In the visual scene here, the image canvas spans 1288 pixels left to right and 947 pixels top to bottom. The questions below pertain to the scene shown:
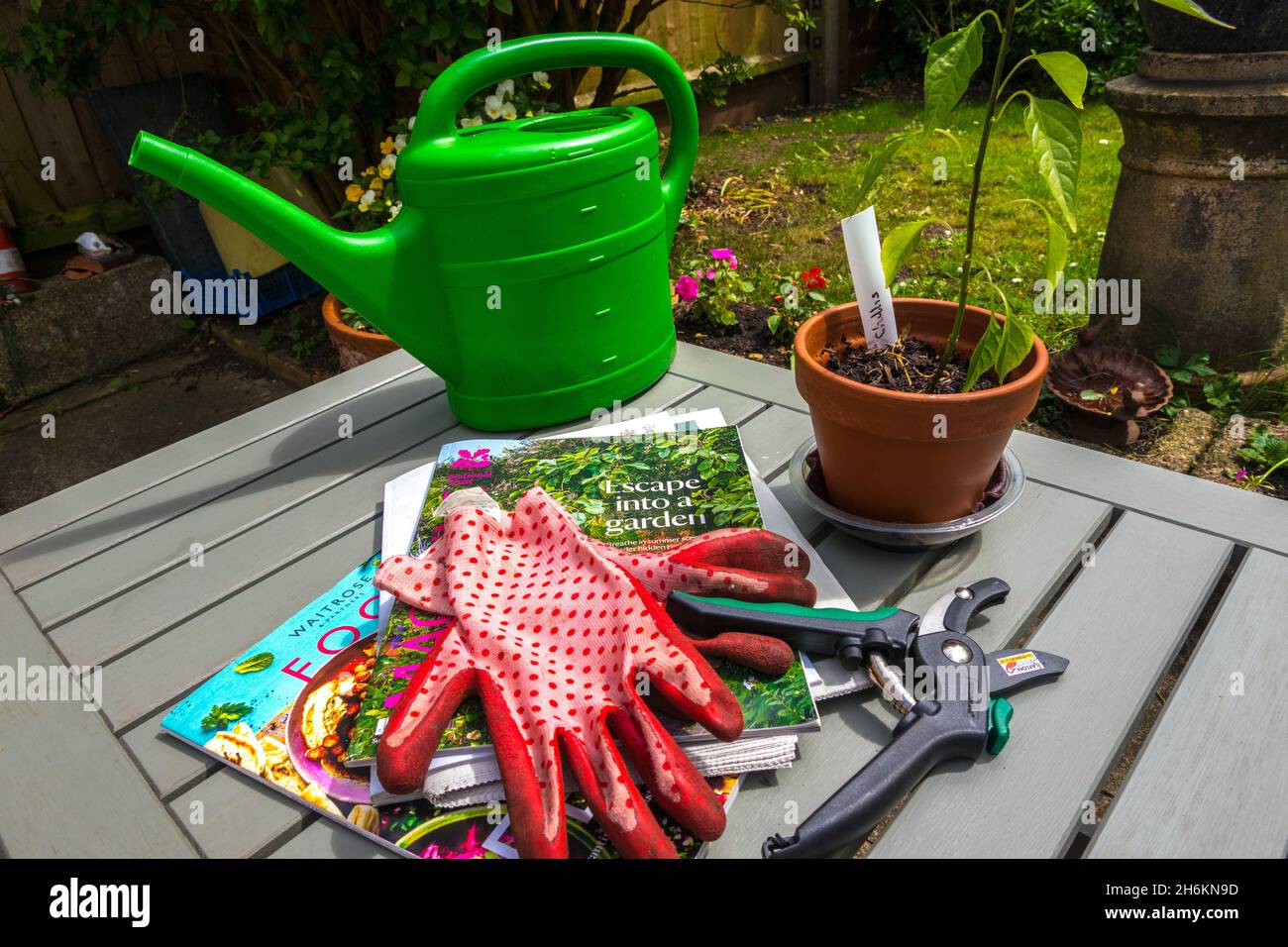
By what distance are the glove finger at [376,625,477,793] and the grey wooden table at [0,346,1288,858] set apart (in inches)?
2.2

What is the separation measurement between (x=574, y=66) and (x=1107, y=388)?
1.17 m

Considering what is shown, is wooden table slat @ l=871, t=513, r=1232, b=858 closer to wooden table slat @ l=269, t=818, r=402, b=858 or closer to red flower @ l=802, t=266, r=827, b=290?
wooden table slat @ l=269, t=818, r=402, b=858

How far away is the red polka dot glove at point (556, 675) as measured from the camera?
57 centimetres

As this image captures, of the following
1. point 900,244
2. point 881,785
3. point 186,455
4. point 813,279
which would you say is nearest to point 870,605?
point 881,785

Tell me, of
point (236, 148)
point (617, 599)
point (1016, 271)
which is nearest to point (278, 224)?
point (617, 599)

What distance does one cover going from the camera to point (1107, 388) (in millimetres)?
1607

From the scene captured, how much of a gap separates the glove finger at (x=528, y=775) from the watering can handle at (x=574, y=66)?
747 mm

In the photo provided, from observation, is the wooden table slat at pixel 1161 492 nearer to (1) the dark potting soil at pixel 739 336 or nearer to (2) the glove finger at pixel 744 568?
(2) the glove finger at pixel 744 568

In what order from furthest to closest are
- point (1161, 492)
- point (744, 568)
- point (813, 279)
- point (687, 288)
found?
point (813, 279) < point (687, 288) < point (1161, 492) < point (744, 568)

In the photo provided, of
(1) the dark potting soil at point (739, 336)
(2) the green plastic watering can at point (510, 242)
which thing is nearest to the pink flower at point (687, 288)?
(1) the dark potting soil at point (739, 336)

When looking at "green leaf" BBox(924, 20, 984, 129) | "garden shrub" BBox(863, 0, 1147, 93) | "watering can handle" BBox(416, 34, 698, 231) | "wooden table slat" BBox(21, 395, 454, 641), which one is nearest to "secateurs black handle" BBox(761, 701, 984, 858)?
"green leaf" BBox(924, 20, 984, 129)

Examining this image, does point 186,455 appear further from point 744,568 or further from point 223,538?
point 744,568

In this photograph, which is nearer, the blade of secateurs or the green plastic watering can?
the blade of secateurs

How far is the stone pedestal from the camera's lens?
57.5 inches
